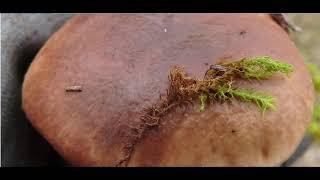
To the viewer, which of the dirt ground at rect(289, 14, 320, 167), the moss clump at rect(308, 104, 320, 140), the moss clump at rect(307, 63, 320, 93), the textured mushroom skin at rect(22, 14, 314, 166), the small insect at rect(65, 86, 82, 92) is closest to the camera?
the textured mushroom skin at rect(22, 14, 314, 166)

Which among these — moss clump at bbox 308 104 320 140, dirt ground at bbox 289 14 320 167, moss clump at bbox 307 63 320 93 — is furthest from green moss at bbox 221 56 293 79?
dirt ground at bbox 289 14 320 167

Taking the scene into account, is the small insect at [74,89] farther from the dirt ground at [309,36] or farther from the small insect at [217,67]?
the dirt ground at [309,36]

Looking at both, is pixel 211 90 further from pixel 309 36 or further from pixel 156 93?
pixel 309 36

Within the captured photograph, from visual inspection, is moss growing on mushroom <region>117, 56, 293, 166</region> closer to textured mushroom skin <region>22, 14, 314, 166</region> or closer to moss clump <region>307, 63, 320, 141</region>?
textured mushroom skin <region>22, 14, 314, 166</region>

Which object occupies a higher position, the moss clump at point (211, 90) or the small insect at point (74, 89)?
the moss clump at point (211, 90)

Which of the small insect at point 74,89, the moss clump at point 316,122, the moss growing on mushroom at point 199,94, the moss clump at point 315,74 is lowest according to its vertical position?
the moss clump at point 316,122

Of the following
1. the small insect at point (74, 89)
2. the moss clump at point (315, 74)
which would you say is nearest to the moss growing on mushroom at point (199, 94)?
the small insect at point (74, 89)

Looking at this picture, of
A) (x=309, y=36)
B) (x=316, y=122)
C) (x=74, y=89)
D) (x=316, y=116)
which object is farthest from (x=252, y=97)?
(x=309, y=36)

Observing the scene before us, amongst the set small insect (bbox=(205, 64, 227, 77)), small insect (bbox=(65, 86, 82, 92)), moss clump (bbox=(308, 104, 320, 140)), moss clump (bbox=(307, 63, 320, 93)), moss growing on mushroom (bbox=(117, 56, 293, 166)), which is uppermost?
small insect (bbox=(205, 64, 227, 77))
